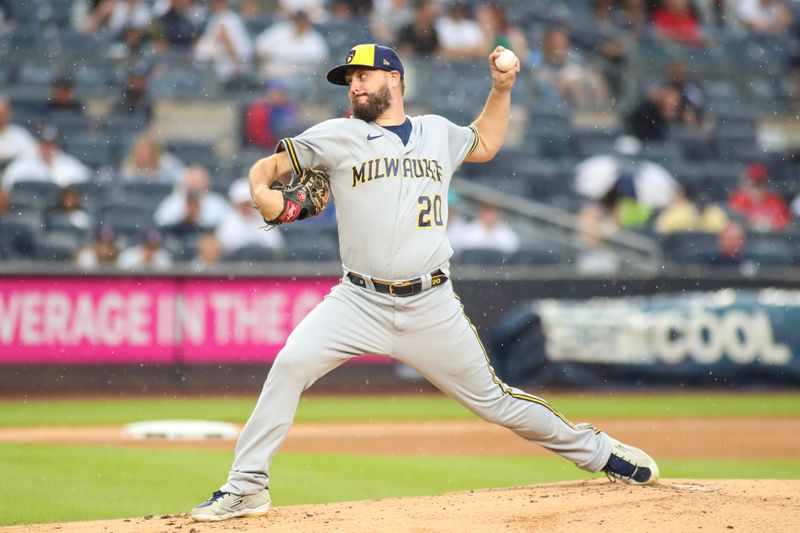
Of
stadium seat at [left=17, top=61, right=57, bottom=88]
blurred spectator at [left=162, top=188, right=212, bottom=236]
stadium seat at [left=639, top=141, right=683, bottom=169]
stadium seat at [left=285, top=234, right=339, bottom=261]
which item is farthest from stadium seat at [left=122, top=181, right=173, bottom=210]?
stadium seat at [left=639, top=141, right=683, bottom=169]

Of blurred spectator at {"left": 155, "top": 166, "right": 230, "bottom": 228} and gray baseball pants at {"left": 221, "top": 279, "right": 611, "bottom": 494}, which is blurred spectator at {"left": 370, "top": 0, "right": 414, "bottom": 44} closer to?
blurred spectator at {"left": 155, "top": 166, "right": 230, "bottom": 228}

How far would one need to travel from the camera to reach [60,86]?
46.3 feet

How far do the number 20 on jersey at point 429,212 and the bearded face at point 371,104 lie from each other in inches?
17.6

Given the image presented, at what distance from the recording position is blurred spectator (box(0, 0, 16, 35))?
14.9 meters

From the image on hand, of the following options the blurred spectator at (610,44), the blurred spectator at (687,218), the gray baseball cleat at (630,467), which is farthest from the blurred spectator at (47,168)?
the gray baseball cleat at (630,467)

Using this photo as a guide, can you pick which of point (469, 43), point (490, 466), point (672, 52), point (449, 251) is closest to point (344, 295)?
point (449, 251)

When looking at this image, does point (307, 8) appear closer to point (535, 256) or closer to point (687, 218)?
point (535, 256)

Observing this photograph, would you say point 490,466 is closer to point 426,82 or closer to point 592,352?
point 592,352

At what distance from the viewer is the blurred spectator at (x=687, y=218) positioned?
14.3 metres

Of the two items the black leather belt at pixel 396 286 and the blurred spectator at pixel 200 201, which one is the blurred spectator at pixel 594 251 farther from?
the black leather belt at pixel 396 286

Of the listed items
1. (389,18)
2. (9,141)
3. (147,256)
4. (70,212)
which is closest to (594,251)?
(389,18)

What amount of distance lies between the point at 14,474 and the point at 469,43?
9.75 metres

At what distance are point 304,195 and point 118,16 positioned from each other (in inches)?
419

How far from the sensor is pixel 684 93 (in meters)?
16.2
